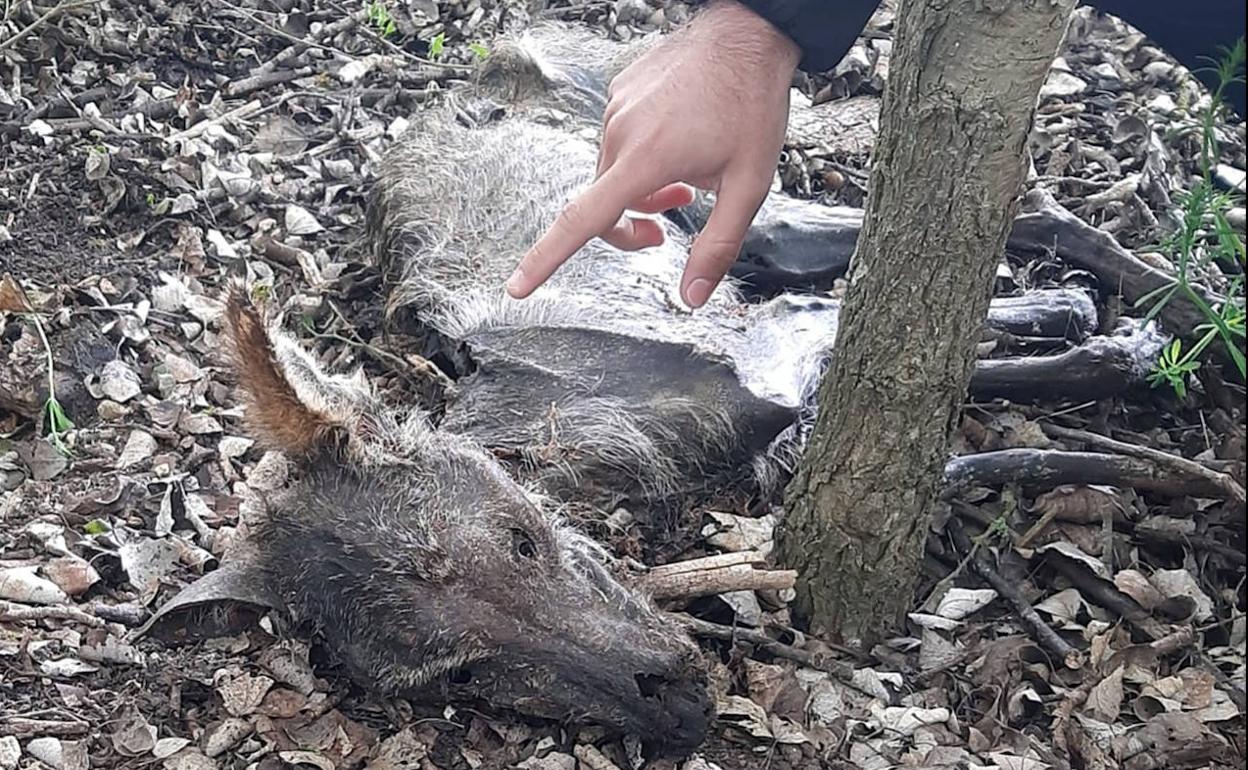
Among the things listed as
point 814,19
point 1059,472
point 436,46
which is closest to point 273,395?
point 814,19

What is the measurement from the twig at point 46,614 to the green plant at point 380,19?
121 inches

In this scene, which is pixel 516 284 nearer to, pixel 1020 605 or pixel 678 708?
pixel 678 708

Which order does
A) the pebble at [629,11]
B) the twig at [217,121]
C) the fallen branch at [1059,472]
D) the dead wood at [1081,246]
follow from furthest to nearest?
the pebble at [629,11]
the twig at [217,121]
the dead wood at [1081,246]
the fallen branch at [1059,472]

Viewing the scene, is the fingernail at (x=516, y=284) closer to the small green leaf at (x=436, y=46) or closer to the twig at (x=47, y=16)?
the twig at (x=47, y=16)

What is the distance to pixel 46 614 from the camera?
9.88 ft

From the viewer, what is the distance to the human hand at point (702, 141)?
259 cm

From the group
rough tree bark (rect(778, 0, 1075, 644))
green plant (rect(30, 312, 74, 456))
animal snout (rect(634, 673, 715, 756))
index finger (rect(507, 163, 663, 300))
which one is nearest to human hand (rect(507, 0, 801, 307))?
index finger (rect(507, 163, 663, 300))

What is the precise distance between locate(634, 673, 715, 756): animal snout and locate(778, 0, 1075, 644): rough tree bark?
407mm

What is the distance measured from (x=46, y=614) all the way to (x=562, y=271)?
5.83 ft

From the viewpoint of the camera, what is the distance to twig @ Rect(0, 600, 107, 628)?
3.01 metres

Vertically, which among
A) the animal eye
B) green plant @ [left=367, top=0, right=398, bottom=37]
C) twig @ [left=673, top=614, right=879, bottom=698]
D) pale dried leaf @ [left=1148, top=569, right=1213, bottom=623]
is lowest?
twig @ [left=673, top=614, right=879, bottom=698]

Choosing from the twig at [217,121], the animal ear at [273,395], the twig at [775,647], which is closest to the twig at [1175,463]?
the twig at [775,647]

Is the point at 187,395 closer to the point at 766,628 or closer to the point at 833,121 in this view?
the point at 766,628

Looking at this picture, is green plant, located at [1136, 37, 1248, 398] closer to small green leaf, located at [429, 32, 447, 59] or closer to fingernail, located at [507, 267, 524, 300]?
fingernail, located at [507, 267, 524, 300]
